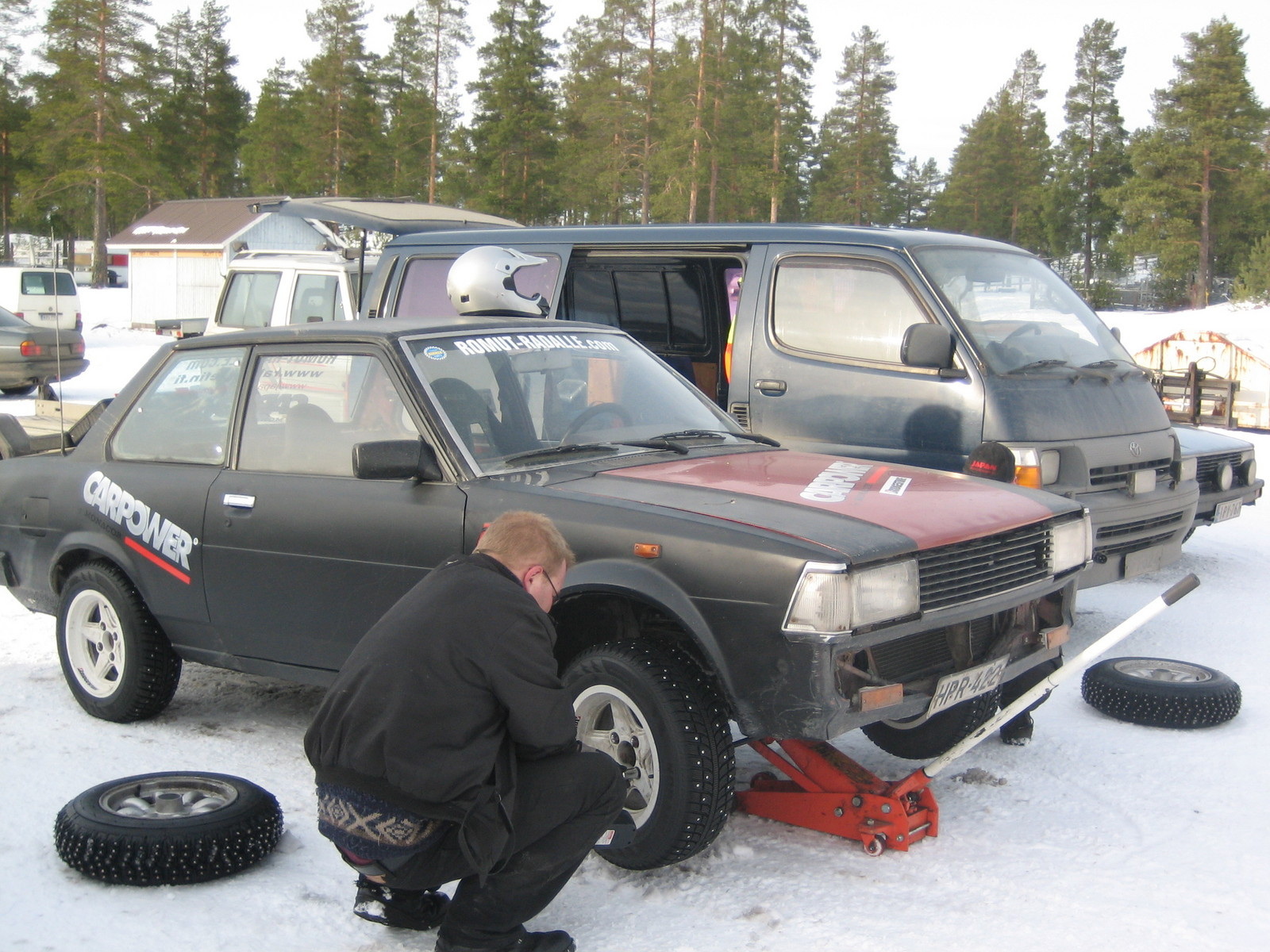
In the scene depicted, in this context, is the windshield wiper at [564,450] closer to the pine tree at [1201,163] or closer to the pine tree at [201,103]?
the pine tree at [1201,163]

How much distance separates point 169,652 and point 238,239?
138 ft

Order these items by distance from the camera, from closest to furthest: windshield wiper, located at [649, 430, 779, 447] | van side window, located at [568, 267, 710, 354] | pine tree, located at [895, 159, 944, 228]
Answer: windshield wiper, located at [649, 430, 779, 447], van side window, located at [568, 267, 710, 354], pine tree, located at [895, 159, 944, 228]

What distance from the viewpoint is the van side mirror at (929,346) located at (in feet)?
20.1

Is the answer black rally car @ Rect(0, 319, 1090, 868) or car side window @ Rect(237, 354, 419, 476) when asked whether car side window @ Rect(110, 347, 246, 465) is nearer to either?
black rally car @ Rect(0, 319, 1090, 868)

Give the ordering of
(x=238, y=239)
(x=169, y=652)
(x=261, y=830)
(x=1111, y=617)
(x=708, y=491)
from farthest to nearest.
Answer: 1. (x=238, y=239)
2. (x=1111, y=617)
3. (x=169, y=652)
4. (x=708, y=491)
5. (x=261, y=830)

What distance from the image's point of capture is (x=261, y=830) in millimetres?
3758

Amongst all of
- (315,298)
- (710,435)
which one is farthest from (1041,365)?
(315,298)

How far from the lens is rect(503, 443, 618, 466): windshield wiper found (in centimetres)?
438

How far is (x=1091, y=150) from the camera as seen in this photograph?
66875 mm

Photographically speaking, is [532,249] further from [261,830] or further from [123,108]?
[123,108]

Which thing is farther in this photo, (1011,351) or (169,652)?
(1011,351)

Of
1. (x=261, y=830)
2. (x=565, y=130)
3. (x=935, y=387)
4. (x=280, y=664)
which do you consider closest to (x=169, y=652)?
(x=280, y=664)

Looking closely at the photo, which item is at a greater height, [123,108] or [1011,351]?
[123,108]

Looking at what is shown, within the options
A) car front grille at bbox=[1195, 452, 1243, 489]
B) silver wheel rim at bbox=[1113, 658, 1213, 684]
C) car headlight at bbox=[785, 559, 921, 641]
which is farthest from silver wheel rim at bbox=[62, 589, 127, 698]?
car front grille at bbox=[1195, 452, 1243, 489]
